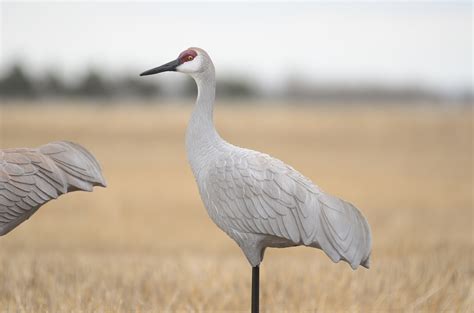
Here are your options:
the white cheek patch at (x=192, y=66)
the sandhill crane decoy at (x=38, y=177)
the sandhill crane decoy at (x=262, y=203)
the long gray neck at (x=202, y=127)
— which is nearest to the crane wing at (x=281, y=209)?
the sandhill crane decoy at (x=262, y=203)

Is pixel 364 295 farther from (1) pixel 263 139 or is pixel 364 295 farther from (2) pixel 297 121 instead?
(2) pixel 297 121

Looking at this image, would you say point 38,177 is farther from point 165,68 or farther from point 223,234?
point 223,234

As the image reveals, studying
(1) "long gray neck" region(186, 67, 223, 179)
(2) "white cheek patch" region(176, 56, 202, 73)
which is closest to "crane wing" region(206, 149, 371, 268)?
(1) "long gray neck" region(186, 67, 223, 179)

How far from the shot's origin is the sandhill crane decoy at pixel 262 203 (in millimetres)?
3691

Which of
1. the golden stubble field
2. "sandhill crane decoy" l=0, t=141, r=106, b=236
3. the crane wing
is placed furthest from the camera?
the golden stubble field

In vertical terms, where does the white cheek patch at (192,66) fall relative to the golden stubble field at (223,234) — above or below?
above

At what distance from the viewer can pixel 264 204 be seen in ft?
12.1

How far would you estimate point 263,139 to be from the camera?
2016 centimetres


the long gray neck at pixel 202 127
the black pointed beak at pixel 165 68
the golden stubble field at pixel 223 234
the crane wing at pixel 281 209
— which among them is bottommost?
the golden stubble field at pixel 223 234

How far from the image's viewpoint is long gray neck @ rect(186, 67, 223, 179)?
12.8 feet

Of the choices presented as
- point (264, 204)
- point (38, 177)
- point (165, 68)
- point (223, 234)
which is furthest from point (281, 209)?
point (223, 234)

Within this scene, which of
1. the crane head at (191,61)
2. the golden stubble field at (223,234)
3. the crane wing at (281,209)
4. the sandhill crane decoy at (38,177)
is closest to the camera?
the crane wing at (281,209)

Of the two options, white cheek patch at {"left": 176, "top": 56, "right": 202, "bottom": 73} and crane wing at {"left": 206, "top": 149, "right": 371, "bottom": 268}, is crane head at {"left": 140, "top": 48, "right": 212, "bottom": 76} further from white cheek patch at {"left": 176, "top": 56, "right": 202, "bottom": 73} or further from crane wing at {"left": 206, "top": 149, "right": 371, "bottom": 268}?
crane wing at {"left": 206, "top": 149, "right": 371, "bottom": 268}

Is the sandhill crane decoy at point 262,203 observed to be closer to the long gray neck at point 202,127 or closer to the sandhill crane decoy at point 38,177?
the long gray neck at point 202,127
